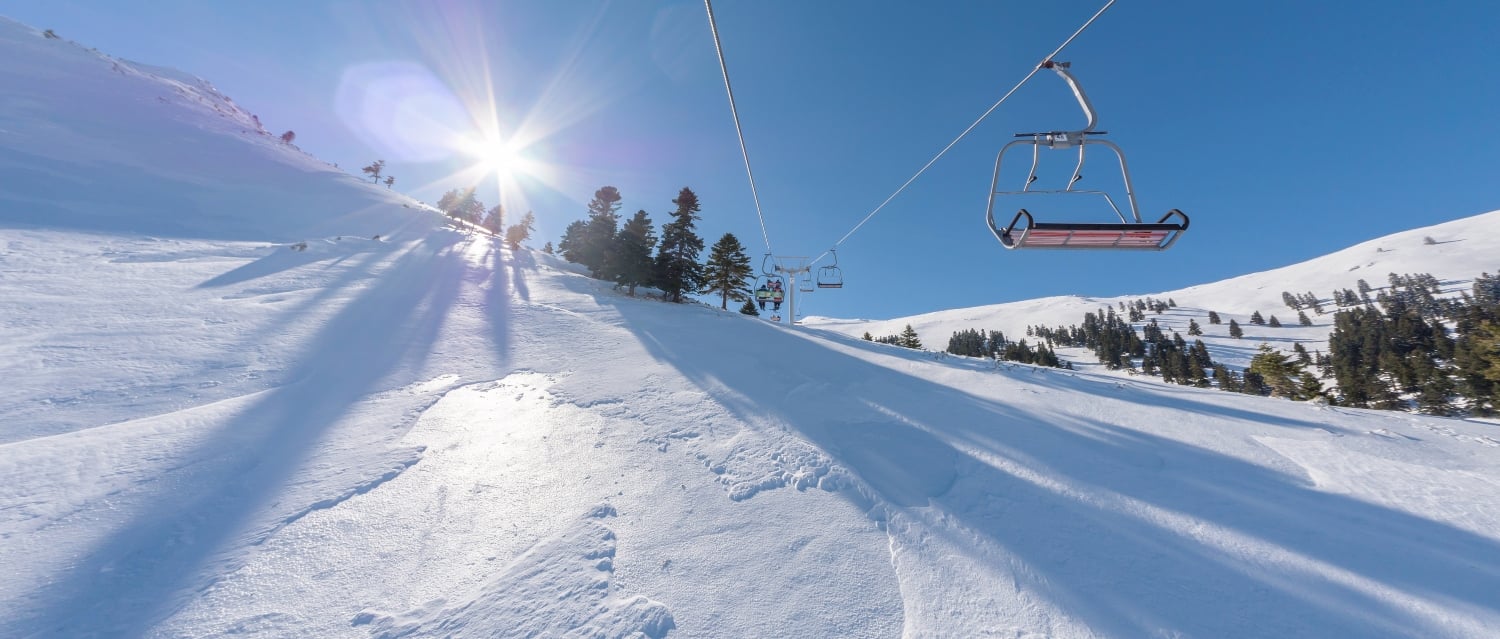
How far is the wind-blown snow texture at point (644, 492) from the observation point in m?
3.44

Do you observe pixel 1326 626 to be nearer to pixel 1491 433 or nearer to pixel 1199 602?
pixel 1199 602

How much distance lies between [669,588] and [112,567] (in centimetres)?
428

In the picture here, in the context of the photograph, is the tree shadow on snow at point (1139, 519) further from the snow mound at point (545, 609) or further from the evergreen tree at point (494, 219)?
the evergreen tree at point (494, 219)

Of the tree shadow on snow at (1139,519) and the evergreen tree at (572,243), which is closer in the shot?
the tree shadow on snow at (1139,519)

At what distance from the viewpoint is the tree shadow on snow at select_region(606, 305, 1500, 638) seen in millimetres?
3559

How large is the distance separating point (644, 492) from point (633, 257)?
74.9ft

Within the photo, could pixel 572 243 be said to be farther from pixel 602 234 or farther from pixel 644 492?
pixel 644 492

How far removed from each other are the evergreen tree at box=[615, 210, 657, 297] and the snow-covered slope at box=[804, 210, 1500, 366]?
3129 inches

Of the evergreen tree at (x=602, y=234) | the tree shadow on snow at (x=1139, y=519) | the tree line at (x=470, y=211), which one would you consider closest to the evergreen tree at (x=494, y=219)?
the tree line at (x=470, y=211)

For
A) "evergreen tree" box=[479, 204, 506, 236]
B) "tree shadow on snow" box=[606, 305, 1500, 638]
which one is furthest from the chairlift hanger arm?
"evergreen tree" box=[479, 204, 506, 236]

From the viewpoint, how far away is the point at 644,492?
5.01 metres

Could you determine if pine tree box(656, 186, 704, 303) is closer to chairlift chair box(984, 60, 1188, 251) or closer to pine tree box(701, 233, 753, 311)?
pine tree box(701, 233, 753, 311)

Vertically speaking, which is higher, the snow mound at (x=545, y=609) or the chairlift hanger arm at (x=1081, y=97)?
the chairlift hanger arm at (x=1081, y=97)

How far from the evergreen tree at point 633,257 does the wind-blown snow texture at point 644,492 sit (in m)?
A: 15.6
